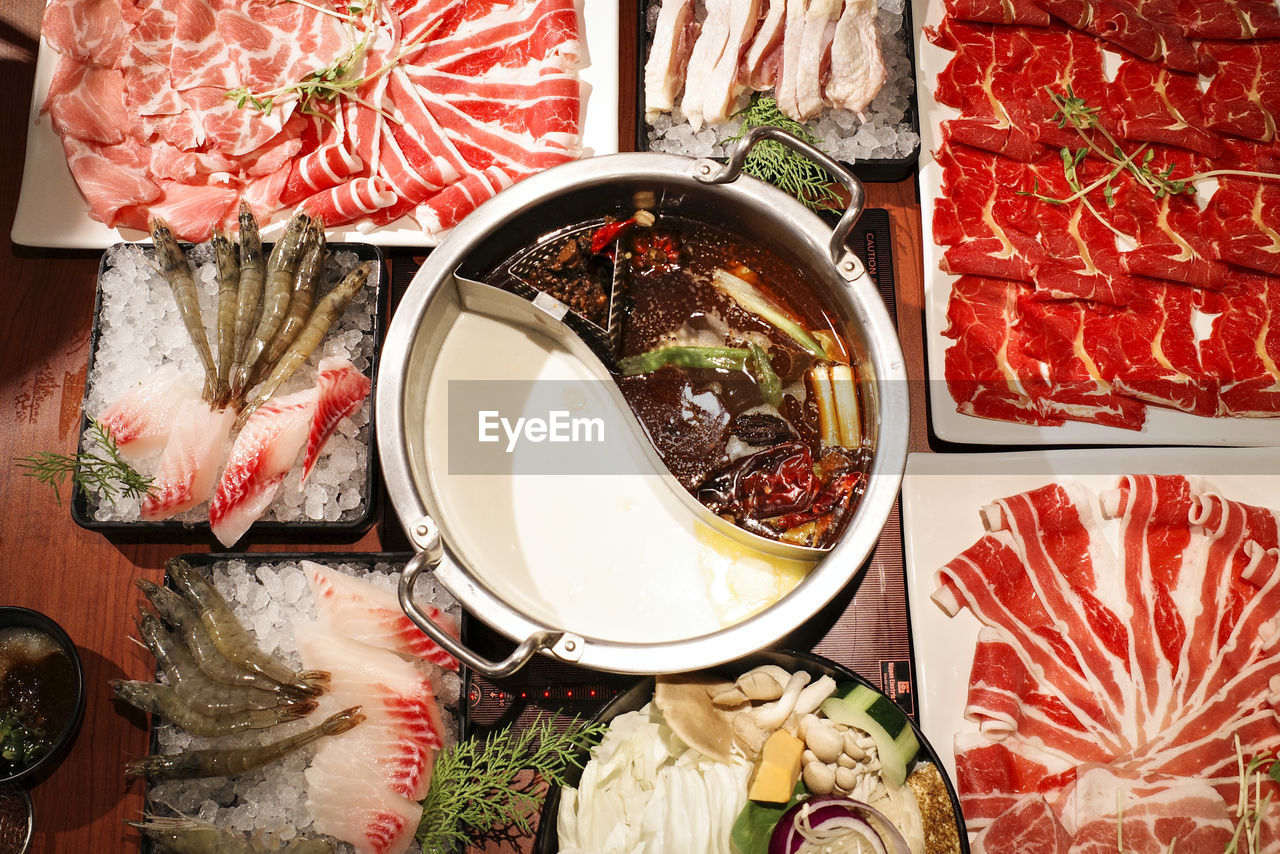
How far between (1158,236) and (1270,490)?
810 mm

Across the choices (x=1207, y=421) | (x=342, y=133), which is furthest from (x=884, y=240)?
(x=342, y=133)

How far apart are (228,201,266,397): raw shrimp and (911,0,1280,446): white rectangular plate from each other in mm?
1902

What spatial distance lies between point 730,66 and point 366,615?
1.85 meters

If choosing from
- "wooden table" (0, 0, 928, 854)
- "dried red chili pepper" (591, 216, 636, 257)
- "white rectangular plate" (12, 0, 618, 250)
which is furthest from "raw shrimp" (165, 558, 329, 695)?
"dried red chili pepper" (591, 216, 636, 257)

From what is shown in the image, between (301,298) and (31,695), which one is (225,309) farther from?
(31,695)

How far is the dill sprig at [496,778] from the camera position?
2.18 m

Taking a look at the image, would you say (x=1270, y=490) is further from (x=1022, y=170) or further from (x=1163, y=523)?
(x=1022, y=170)

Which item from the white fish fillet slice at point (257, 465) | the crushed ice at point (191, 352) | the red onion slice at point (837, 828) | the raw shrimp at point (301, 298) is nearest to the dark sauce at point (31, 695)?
the crushed ice at point (191, 352)

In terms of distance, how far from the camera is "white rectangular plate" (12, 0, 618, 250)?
8.59ft

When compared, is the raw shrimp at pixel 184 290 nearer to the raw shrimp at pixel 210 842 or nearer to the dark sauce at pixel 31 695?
the dark sauce at pixel 31 695

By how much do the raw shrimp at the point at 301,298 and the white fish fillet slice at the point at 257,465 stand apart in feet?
0.53

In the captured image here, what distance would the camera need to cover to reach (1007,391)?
2535mm

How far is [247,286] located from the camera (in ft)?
7.84

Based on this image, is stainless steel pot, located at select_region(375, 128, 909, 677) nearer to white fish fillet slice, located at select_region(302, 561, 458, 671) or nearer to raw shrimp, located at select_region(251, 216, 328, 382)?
white fish fillet slice, located at select_region(302, 561, 458, 671)
